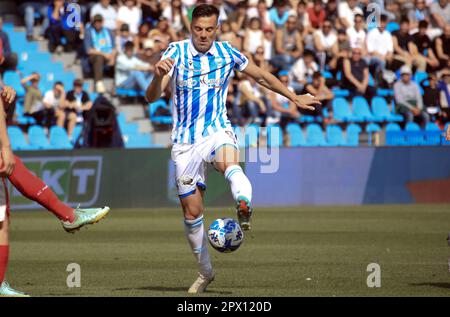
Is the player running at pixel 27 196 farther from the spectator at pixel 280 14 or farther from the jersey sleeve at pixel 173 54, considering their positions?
the spectator at pixel 280 14

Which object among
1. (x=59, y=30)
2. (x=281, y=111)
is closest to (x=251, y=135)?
(x=281, y=111)

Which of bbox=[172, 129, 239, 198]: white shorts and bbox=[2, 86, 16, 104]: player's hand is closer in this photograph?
bbox=[2, 86, 16, 104]: player's hand

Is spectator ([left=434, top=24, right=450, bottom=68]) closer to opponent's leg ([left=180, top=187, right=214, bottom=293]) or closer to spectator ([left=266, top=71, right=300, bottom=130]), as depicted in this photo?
spectator ([left=266, top=71, right=300, bottom=130])

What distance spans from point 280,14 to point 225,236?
54.3 ft

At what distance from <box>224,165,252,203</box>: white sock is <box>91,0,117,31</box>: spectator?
15.0 meters

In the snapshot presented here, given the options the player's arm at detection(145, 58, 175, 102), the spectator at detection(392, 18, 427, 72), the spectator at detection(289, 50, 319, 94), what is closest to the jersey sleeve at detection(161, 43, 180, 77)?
the player's arm at detection(145, 58, 175, 102)

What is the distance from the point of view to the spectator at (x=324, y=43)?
79.9 feet

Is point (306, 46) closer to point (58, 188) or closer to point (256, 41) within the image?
point (256, 41)

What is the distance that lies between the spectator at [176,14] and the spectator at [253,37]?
1398 mm

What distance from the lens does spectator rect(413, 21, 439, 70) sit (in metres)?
25.2

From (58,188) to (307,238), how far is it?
5.99 m

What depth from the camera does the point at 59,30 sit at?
23938mm

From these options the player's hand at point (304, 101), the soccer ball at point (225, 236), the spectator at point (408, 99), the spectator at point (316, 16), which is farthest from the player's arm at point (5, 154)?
the spectator at point (316, 16)
